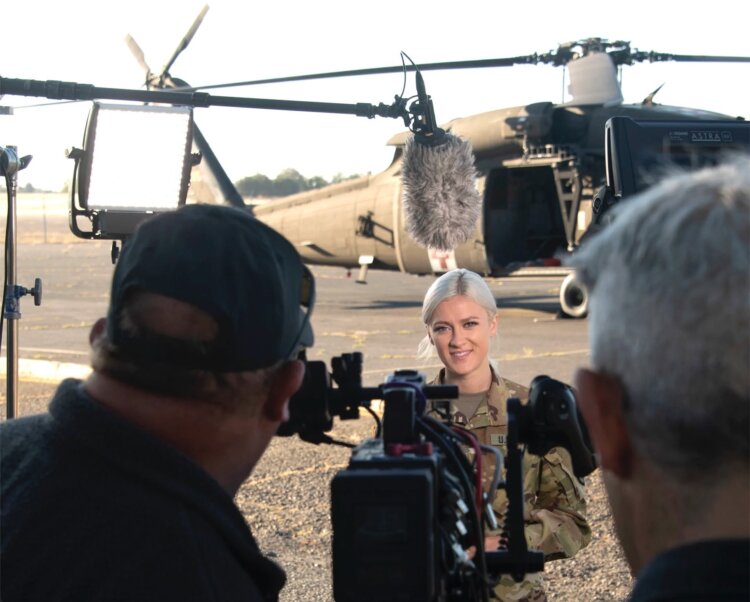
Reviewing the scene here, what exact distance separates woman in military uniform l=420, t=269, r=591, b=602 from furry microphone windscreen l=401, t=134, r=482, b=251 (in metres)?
0.27

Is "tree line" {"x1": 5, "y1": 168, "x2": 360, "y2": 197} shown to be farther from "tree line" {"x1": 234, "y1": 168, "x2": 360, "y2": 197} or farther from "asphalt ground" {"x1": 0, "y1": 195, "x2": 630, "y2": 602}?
"asphalt ground" {"x1": 0, "y1": 195, "x2": 630, "y2": 602}

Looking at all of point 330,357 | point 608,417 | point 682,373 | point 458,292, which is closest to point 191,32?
point 330,357

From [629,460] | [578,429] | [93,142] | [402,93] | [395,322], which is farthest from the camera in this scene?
[395,322]

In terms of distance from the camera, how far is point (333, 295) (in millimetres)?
25016

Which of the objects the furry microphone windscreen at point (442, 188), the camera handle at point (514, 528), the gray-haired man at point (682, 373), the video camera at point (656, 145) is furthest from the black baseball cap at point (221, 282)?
the furry microphone windscreen at point (442, 188)

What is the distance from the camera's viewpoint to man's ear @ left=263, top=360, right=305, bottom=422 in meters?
1.68

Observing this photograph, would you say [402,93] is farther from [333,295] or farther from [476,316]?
[333,295]

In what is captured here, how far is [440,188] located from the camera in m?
3.70

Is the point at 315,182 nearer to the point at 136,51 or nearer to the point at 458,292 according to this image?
the point at 136,51

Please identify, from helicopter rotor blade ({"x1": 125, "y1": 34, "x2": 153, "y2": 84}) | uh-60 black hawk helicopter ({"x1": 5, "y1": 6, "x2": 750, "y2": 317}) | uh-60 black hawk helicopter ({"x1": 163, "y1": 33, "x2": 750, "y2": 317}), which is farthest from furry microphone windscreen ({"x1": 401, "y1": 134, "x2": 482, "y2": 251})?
helicopter rotor blade ({"x1": 125, "y1": 34, "x2": 153, "y2": 84})

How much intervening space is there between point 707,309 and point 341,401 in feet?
3.03

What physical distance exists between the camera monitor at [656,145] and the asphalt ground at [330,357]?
1762 millimetres

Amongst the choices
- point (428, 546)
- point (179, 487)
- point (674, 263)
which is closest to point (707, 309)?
point (674, 263)

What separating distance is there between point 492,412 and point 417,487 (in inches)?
86.1
